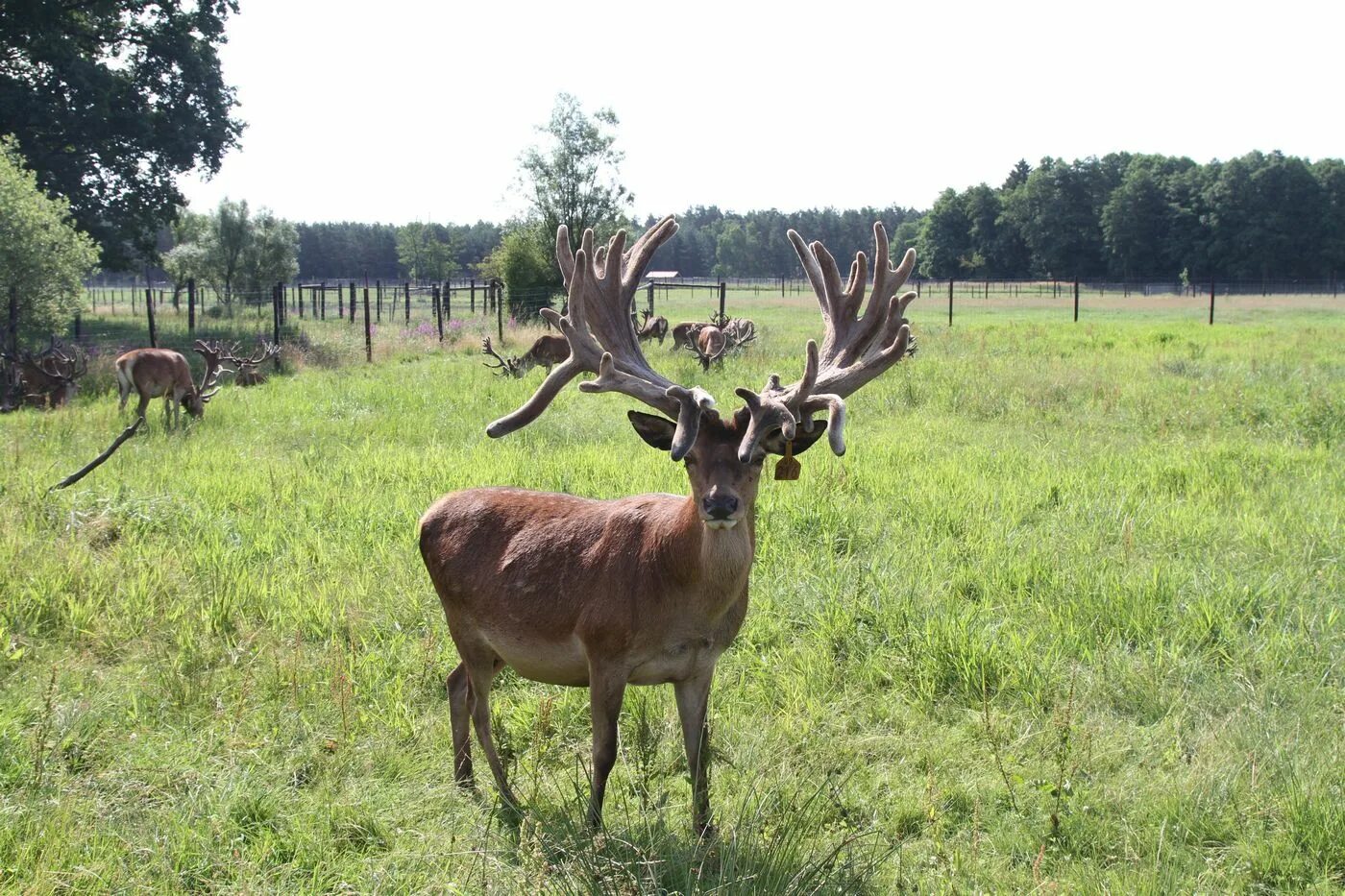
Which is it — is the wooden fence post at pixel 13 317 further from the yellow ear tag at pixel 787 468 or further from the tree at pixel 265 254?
the tree at pixel 265 254

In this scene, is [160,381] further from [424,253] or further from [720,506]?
[424,253]

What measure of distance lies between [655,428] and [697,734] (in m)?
1.27

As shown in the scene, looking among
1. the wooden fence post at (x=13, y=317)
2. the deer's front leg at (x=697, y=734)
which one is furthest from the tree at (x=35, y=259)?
the deer's front leg at (x=697, y=734)

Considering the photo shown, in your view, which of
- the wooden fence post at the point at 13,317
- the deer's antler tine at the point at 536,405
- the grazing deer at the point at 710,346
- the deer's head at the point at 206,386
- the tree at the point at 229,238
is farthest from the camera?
the tree at the point at 229,238

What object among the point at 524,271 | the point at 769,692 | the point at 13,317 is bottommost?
the point at 769,692

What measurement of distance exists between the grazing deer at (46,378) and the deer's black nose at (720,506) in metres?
15.0

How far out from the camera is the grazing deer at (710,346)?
1958 centimetres

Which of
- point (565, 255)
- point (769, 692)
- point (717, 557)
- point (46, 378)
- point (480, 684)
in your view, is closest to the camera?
point (717, 557)

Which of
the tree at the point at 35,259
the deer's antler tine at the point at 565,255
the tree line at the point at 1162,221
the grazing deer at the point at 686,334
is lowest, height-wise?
the grazing deer at the point at 686,334

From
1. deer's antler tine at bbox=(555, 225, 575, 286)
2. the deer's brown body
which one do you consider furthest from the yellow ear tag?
the deer's brown body

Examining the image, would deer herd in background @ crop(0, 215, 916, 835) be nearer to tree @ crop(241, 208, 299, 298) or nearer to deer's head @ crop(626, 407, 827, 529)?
deer's head @ crop(626, 407, 827, 529)

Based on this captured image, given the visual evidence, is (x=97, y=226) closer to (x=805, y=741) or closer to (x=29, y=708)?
(x=29, y=708)

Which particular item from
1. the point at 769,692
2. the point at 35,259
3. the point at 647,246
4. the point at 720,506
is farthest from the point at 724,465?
the point at 35,259

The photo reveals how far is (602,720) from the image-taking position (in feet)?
12.2
